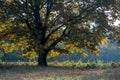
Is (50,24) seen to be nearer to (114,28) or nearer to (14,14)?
(14,14)

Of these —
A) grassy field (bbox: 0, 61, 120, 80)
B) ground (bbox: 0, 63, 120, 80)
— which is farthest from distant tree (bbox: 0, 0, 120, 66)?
ground (bbox: 0, 63, 120, 80)

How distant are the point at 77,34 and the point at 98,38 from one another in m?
2.48

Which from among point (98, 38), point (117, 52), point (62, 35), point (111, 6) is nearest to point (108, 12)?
point (111, 6)

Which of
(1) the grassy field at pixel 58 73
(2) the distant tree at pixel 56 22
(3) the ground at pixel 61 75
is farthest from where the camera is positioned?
(2) the distant tree at pixel 56 22

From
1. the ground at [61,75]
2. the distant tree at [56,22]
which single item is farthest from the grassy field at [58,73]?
the distant tree at [56,22]

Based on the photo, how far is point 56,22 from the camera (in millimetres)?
34938

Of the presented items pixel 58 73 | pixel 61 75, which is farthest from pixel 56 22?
pixel 61 75

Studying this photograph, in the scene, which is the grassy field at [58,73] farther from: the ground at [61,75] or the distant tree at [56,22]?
the distant tree at [56,22]

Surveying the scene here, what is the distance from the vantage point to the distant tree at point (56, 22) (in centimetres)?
3372

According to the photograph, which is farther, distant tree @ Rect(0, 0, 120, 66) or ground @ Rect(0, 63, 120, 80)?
distant tree @ Rect(0, 0, 120, 66)

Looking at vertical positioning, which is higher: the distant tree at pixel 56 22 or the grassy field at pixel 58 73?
the distant tree at pixel 56 22

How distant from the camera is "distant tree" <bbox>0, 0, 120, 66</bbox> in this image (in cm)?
3372

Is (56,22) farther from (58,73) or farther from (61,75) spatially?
(61,75)

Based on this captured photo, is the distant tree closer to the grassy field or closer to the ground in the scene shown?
the grassy field
